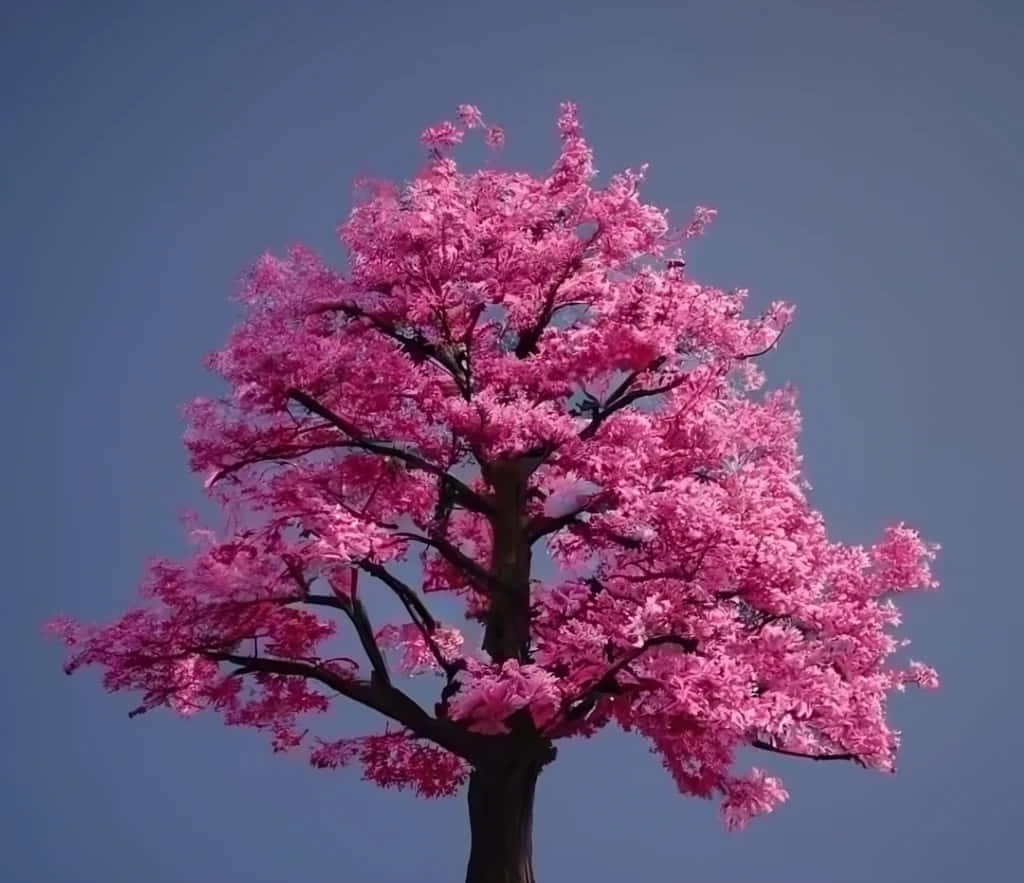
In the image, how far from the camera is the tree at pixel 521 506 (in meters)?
4.69

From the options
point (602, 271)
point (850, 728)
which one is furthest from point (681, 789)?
point (602, 271)

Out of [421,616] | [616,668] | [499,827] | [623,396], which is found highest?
[623,396]

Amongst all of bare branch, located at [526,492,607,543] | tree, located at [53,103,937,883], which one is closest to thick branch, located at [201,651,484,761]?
tree, located at [53,103,937,883]

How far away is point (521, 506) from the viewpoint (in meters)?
5.34

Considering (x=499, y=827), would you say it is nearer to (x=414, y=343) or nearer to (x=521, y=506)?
(x=521, y=506)

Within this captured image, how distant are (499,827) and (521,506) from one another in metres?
1.28

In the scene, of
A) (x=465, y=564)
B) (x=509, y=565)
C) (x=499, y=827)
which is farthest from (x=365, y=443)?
(x=499, y=827)

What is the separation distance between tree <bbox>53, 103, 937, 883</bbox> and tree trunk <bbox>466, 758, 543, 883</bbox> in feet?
0.04

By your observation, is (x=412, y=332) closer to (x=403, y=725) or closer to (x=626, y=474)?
(x=626, y=474)

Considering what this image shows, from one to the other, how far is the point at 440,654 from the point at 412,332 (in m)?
1.29

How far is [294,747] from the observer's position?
18.2ft

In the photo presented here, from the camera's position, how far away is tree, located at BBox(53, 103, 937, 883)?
4.69 meters

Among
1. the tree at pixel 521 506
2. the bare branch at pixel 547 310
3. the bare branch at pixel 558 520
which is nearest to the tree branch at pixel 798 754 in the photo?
the tree at pixel 521 506

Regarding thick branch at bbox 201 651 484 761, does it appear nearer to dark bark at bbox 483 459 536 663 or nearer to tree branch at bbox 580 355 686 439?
dark bark at bbox 483 459 536 663
